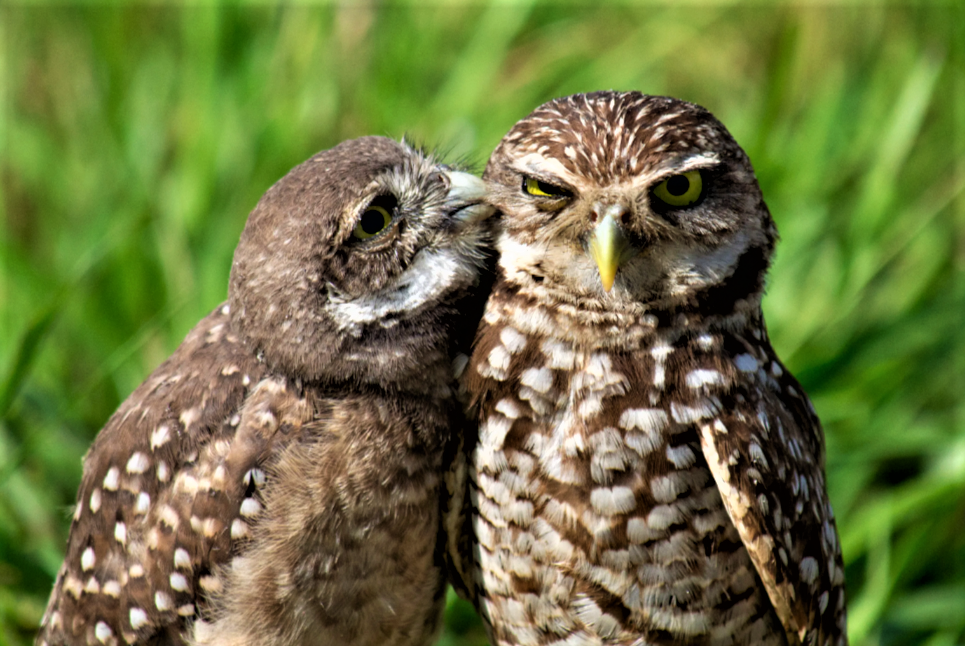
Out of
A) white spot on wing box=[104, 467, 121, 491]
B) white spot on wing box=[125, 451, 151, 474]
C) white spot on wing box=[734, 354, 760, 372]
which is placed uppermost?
white spot on wing box=[125, 451, 151, 474]

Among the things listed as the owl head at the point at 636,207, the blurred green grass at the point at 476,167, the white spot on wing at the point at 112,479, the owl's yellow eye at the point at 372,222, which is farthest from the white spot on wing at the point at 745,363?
the white spot on wing at the point at 112,479

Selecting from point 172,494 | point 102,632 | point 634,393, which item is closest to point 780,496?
point 634,393

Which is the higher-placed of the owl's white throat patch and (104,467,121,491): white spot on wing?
the owl's white throat patch

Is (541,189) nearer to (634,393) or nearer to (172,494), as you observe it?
(634,393)

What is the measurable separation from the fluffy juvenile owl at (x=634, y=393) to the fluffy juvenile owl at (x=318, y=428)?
125 mm

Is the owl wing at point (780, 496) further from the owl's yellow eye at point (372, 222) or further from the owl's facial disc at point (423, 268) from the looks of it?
the owl's yellow eye at point (372, 222)

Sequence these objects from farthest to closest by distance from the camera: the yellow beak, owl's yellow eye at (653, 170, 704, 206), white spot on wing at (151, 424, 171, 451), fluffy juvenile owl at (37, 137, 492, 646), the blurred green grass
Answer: the blurred green grass → white spot on wing at (151, 424, 171, 451) → fluffy juvenile owl at (37, 137, 492, 646) → owl's yellow eye at (653, 170, 704, 206) → the yellow beak

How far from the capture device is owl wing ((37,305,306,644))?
219 centimetres

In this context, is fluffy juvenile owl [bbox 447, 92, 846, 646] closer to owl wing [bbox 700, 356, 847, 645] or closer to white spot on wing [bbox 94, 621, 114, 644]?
owl wing [bbox 700, 356, 847, 645]

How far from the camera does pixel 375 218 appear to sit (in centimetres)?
219

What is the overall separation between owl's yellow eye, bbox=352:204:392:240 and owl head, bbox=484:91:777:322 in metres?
0.27

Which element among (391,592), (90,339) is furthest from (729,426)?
(90,339)

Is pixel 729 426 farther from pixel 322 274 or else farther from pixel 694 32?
pixel 694 32

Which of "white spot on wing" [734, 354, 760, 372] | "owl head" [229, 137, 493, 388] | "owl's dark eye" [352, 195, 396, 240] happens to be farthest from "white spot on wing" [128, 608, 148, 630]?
"white spot on wing" [734, 354, 760, 372]
